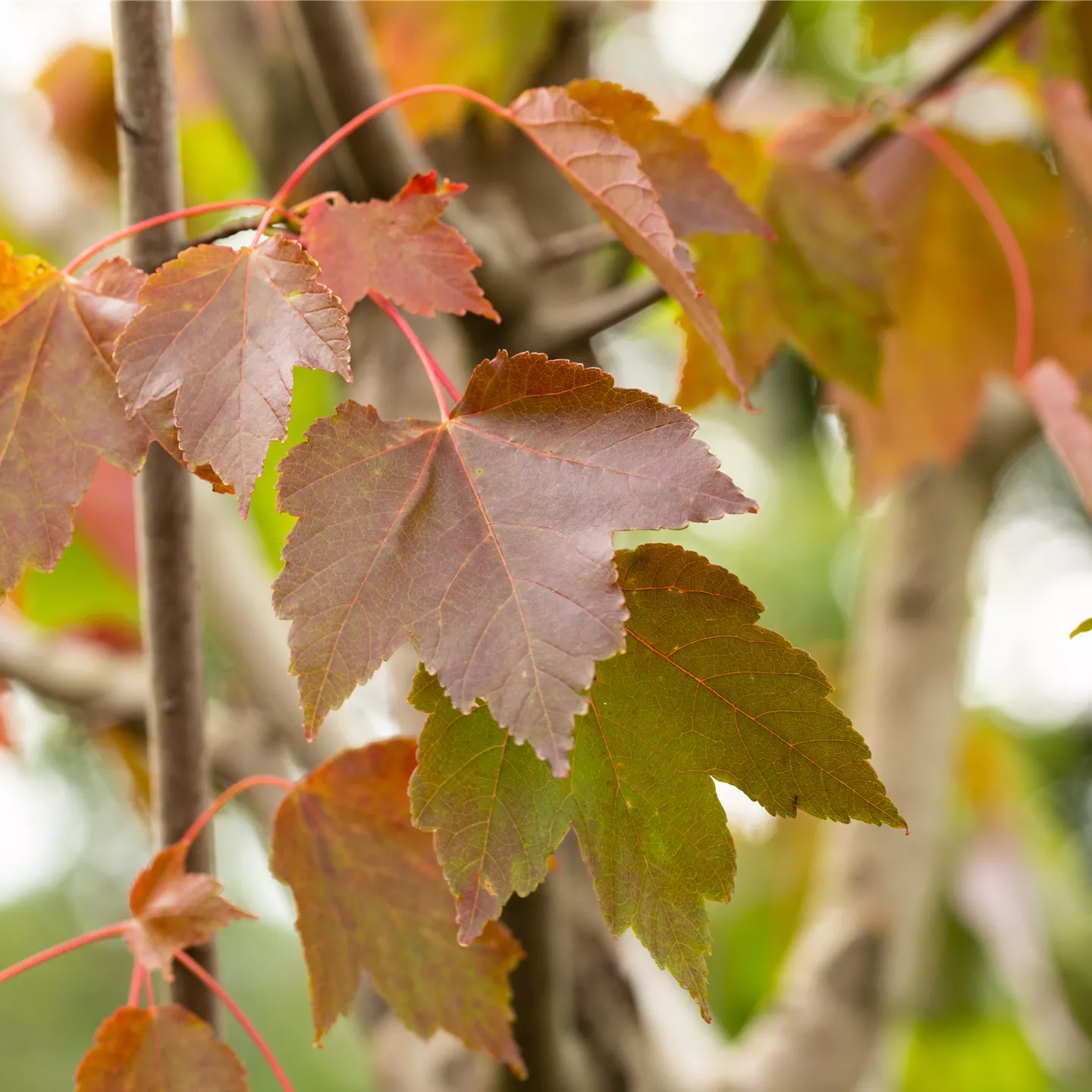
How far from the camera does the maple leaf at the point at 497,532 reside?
0.23 metres

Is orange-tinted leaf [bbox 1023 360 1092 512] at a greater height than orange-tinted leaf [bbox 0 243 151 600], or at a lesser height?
lesser

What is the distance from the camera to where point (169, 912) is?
0.30m

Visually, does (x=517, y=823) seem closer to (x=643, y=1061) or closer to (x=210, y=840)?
(x=210, y=840)

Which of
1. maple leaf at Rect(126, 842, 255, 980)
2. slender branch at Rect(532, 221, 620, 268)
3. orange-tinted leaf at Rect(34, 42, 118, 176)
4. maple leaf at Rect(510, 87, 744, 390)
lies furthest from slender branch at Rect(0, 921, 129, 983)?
orange-tinted leaf at Rect(34, 42, 118, 176)

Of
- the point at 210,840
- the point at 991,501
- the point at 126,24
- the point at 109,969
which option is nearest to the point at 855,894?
the point at 991,501

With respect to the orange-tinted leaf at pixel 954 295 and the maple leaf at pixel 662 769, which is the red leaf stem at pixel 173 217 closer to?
the maple leaf at pixel 662 769

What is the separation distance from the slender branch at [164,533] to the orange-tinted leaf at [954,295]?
0.39 m

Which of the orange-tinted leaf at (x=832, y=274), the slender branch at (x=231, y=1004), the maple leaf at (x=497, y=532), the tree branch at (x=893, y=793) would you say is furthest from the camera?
the tree branch at (x=893, y=793)

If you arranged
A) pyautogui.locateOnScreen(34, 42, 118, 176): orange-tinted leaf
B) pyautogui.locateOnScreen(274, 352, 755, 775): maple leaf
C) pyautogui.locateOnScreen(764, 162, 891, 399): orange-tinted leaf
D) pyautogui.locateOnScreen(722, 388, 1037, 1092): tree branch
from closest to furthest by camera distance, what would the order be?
pyautogui.locateOnScreen(274, 352, 755, 775): maple leaf → pyautogui.locateOnScreen(764, 162, 891, 399): orange-tinted leaf → pyautogui.locateOnScreen(722, 388, 1037, 1092): tree branch → pyautogui.locateOnScreen(34, 42, 118, 176): orange-tinted leaf

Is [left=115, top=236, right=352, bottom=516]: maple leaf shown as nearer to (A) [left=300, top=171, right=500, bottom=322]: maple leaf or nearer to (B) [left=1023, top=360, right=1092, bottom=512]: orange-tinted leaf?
(A) [left=300, top=171, right=500, bottom=322]: maple leaf

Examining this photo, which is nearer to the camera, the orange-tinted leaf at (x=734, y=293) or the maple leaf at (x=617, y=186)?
the maple leaf at (x=617, y=186)

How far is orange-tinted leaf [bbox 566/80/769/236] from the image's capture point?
34 cm

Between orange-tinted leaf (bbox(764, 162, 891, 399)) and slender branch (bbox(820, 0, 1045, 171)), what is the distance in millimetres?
72

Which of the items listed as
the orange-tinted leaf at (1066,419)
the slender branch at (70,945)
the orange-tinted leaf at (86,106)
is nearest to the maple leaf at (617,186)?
the orange-tinted leaf at (1066,419)
